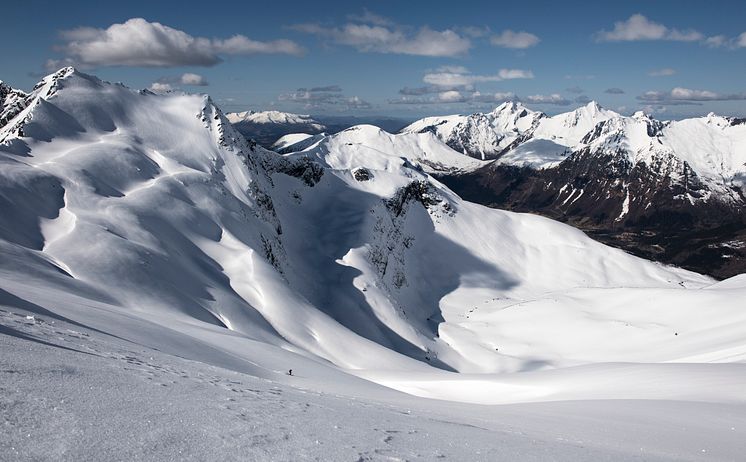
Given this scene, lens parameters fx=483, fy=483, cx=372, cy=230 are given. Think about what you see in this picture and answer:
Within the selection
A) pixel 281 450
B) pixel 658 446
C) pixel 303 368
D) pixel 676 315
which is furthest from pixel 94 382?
pixel 676 315

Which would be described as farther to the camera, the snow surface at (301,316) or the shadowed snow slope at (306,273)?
the shadowed snow slope at (306,273)

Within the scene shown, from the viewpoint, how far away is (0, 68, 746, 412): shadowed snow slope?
1190 inches

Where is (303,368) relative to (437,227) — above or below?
below

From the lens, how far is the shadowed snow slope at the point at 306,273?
30.2m

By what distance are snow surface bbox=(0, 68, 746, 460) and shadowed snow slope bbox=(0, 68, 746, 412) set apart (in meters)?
0.39

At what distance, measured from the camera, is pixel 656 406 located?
18344mm

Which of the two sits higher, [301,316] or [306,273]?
[306,273]

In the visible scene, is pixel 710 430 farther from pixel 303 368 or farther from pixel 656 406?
pixel 303 368

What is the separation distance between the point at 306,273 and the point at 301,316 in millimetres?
33855

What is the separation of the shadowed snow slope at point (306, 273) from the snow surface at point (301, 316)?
395 millimetres

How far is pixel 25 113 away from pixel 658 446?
9096 cm

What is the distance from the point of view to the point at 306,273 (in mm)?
99375

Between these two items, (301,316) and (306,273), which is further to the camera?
(306,273)

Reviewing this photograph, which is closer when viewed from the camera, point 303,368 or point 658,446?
point 658,446
